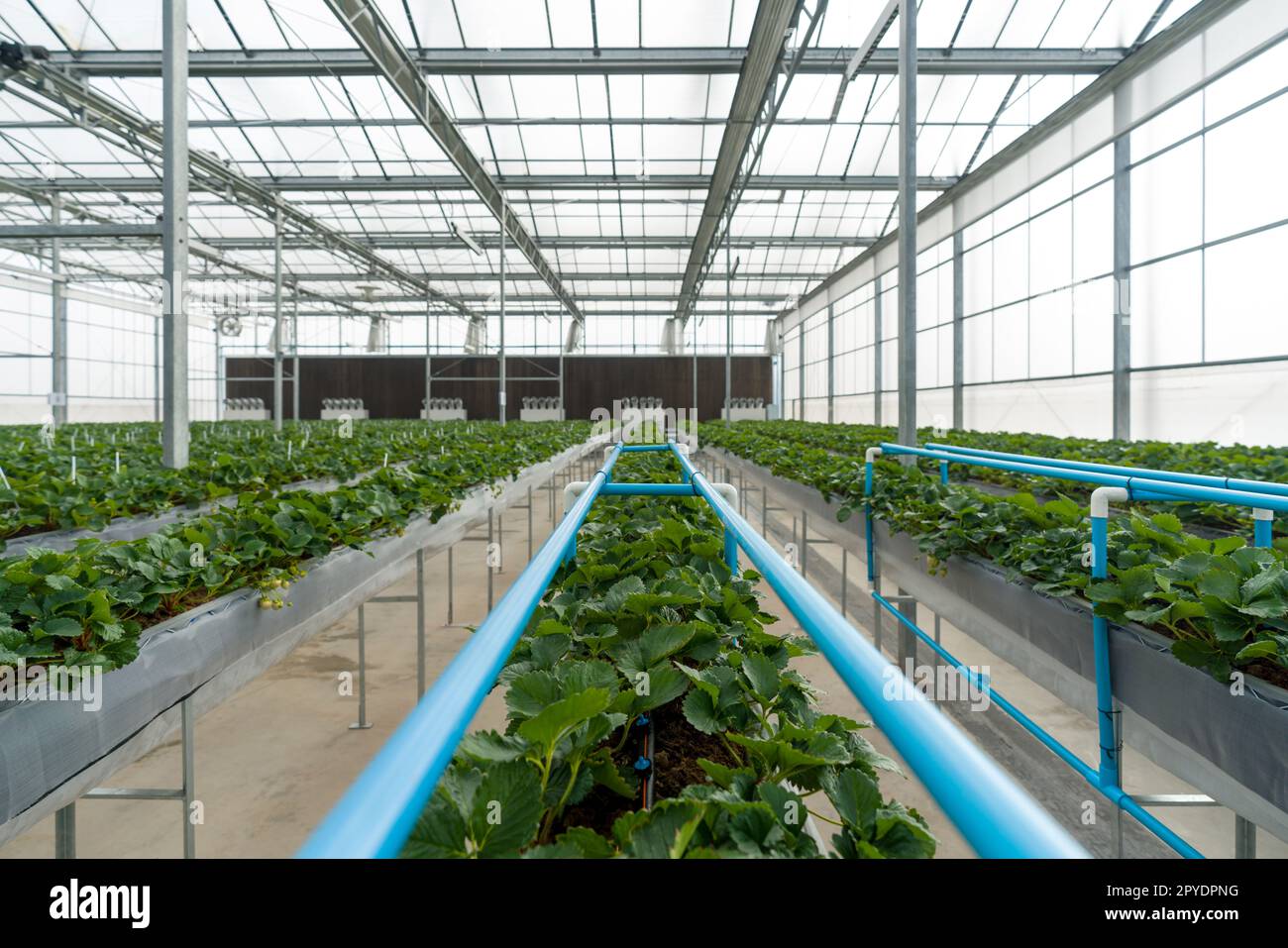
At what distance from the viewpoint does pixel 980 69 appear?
12688 mm

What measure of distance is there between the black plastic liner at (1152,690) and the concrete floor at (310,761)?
0.81 meters

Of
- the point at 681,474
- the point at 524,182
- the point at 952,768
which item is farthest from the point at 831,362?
the point at 952,768

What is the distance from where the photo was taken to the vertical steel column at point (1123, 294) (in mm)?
12305

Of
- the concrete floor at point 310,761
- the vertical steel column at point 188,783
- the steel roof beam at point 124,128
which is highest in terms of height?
the steel roof beam at point 124,128

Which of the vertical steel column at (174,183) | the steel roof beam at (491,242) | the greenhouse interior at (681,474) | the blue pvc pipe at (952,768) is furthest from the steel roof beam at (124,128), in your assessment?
the blue pvc pipe at (952,768)

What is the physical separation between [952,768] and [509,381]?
3706 cm

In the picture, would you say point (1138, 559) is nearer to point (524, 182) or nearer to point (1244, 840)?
point (1244, 840)

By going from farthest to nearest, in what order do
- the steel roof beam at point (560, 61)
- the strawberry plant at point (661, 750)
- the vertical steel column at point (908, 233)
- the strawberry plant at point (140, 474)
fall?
1. the steel roof beam at point (560, 61)
2. the vertical steel column at point (908, 233)
3. the strawberry plant at point (140, 474)
4. the strawberry plant at point (661, 750)

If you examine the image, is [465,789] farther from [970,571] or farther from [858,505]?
[858,505]

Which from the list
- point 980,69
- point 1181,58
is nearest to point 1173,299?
point 1181,58

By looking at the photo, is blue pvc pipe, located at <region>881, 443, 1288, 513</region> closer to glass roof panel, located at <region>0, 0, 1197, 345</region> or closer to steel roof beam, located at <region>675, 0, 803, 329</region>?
steel roof beam, located at <region>675, 0, 803, 329</region>

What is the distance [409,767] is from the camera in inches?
25.6

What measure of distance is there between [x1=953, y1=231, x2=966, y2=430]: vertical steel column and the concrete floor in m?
11.3

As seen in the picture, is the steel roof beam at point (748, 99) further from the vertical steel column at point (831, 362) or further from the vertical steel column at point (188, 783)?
the vertical steel column at point (188, 783)
